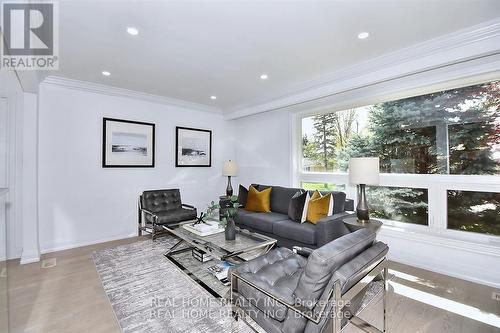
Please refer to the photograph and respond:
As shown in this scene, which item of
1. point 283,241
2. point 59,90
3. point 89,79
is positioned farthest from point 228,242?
point 59,90

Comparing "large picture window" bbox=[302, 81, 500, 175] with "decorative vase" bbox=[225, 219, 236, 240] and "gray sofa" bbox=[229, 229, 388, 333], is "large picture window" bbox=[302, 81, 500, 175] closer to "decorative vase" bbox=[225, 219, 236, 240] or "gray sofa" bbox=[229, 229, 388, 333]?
"gray sofa" bbox=[229, 229, 388, 333]

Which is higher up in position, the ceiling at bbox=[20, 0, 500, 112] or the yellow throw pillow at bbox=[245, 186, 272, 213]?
the ceiling at bbox=[20, 0, 500, 112]

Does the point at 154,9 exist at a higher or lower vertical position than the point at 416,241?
higher

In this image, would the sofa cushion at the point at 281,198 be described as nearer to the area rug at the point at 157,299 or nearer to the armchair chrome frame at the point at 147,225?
the armchair chrome frame at the point at 147,225

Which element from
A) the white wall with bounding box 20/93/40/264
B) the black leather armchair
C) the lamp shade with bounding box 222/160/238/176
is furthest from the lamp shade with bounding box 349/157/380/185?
the white wall with bounding box 20/93/40/264

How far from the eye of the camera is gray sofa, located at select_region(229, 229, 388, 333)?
4.23 feet

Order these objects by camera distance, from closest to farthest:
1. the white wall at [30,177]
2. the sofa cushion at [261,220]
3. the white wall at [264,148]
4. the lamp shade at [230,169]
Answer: the white wall at [30,177]
the sofa cushion at [261,220]
the white wall at [264,148]
the lamp shade at [230,169]

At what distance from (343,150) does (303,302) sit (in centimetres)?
319

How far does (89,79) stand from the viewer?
12.0 ft

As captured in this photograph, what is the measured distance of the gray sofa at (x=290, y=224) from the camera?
2911mm

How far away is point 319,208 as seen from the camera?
3.24 meters

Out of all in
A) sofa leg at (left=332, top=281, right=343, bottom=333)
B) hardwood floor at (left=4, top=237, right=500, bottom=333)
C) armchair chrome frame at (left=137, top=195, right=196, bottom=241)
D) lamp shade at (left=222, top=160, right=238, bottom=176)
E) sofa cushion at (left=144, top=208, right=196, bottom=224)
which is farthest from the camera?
lamp shade at (left=222, top=160, right=238, bottom=176)

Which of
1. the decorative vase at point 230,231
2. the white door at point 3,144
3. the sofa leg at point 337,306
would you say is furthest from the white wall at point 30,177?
the sofa leg at point 337,306

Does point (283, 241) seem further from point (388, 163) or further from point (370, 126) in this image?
point (370, 126)
